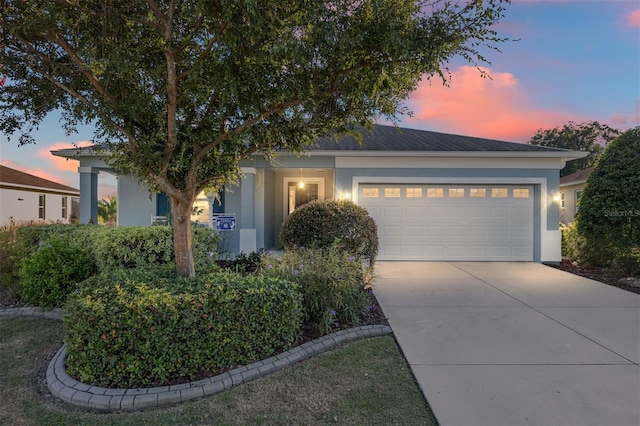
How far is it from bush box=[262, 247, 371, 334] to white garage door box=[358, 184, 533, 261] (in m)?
4.82

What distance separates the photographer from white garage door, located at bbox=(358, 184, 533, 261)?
9.38 m

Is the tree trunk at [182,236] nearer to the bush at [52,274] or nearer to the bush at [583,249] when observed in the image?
the bush at [52,274]

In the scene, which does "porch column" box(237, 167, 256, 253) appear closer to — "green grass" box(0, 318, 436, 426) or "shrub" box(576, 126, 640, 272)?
"green grass" box(0, 318, 436, 426)

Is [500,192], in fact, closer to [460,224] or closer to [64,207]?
[460,224]

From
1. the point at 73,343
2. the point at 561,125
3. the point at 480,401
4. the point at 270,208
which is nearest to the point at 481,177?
the point at 270,208

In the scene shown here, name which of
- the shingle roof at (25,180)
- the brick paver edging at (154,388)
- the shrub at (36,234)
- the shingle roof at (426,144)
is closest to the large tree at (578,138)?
the shingle roof at (426,144)

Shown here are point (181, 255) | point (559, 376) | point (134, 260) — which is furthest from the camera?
point (134, 260)

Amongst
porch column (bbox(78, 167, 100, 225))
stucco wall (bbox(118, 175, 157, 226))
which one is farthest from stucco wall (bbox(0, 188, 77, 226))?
stucco wall (bbox(118, 175, 157, 226))

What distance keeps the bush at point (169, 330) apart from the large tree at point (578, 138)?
31367 mm

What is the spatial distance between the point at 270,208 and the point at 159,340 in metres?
8.28

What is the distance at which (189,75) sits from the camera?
3527 millimetres

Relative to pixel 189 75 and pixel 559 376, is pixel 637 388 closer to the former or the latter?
pixel 559 376

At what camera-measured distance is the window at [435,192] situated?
9445 millimetres

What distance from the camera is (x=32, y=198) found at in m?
19.3
